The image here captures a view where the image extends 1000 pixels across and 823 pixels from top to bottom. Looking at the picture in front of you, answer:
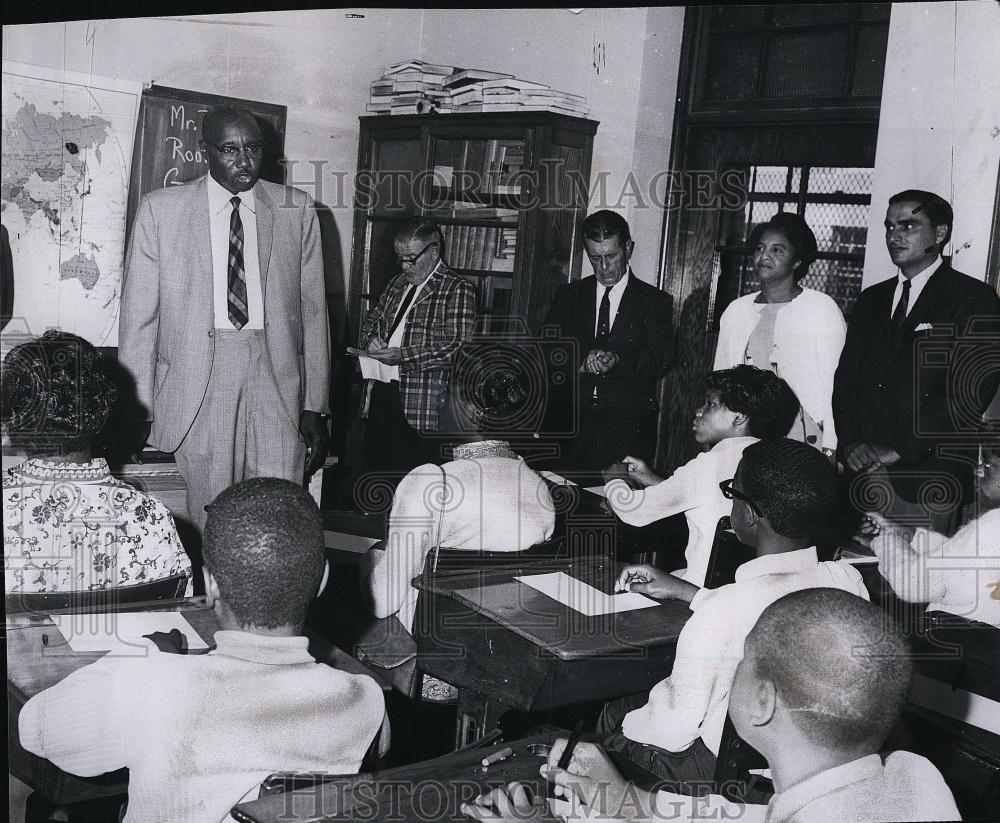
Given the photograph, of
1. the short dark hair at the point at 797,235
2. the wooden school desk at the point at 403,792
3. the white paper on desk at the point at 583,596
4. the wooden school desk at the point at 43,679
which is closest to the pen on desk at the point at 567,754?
the wooden school desk at the point at 403,792

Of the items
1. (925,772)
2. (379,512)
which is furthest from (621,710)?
(925,772)

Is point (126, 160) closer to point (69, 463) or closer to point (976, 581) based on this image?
point (69, 463)

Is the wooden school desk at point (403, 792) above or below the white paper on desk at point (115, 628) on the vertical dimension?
below

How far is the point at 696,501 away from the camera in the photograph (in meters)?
2.61

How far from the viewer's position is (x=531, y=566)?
7.26ft

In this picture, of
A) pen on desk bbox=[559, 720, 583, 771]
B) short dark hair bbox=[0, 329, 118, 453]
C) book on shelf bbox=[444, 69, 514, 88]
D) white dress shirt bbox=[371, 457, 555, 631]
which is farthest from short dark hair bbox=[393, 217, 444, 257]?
pen on desk bbox=[559, 720, 583, 771]

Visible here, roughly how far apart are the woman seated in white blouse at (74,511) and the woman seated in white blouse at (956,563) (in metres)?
1.94

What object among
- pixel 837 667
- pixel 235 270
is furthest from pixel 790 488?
pixel 235 270

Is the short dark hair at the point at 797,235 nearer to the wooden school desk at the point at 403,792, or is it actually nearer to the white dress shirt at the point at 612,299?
the white dress shirt at the point at 612,299

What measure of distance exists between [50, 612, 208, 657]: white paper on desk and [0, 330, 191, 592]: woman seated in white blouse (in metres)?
0.24

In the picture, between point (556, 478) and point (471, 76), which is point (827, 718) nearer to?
point (556, 478)

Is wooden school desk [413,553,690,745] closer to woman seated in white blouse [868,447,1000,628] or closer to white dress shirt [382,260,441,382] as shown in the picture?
woman seated in white blouse [868,447,1000,628]

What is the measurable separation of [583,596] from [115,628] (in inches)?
36.6

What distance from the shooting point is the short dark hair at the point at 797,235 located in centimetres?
325
